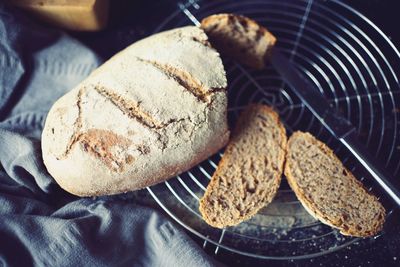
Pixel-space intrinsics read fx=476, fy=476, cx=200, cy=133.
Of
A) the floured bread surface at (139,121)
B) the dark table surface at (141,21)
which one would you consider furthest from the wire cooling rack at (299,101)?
the floured bread surface at (139,121)

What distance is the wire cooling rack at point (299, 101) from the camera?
72.7 inches

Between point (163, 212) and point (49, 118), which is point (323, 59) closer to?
point (163, 212)

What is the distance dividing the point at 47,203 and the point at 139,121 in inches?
21.7

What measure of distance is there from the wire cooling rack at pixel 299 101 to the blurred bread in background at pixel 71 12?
292mm

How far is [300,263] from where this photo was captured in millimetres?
1809

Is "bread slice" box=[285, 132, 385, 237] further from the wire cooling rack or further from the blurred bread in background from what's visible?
the blurred bread in background

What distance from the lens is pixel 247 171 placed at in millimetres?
1860

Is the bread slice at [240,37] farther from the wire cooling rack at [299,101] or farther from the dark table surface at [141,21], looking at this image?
the dark table surface at [141,21]

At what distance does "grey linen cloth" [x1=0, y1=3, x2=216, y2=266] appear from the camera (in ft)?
5.51

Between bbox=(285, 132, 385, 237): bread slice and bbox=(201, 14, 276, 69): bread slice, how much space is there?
1.28 ft

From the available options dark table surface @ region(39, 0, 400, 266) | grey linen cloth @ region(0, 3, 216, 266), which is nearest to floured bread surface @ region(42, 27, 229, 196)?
grey linen cloth @ region(0, 3, 216, 266)

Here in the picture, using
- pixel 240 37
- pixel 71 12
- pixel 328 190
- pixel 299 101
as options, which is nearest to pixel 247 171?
pixel 328 190

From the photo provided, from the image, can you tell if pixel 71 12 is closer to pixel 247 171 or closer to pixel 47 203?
pixel 47 203

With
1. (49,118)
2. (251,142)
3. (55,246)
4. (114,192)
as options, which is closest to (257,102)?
(251,142)
